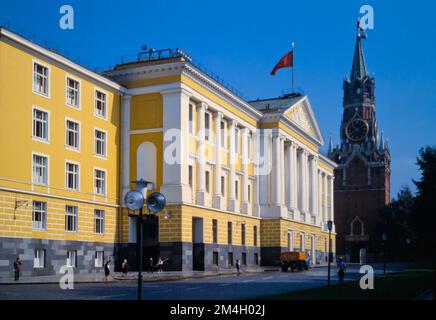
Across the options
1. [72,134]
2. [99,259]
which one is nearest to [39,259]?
[99,259]

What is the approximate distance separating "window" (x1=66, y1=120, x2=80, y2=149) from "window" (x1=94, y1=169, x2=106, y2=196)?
141 inches

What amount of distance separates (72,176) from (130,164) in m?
7.89

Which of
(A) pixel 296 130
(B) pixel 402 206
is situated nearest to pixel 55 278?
(A) pixel 296 130

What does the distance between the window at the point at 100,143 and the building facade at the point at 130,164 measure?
11 centimetres

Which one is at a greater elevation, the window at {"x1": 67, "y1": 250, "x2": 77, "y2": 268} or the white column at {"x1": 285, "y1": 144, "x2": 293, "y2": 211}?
the white column at {"x1": 285, "y1": 144, "x2": 293, "y2": 211}

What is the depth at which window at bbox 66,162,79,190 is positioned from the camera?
48.8 m

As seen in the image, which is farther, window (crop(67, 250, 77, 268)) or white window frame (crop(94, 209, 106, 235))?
white window frame (crop(94, 209, 106, 235))

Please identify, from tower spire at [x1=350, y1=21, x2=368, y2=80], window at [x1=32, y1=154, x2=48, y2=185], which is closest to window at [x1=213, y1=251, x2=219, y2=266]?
window at [x1=32, y1=154, x2=48, y2=185]

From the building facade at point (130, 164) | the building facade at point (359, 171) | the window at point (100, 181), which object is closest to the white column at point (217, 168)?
the building facade at point (130, 164)

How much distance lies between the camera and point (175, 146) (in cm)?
5462

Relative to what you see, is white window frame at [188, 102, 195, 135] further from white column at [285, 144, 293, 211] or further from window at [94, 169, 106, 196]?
white column at [285, 144, 293, 211]

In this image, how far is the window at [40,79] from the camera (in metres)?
45.6

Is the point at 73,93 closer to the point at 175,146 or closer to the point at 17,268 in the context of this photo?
the point at 175,146

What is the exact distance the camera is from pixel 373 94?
153500mm
